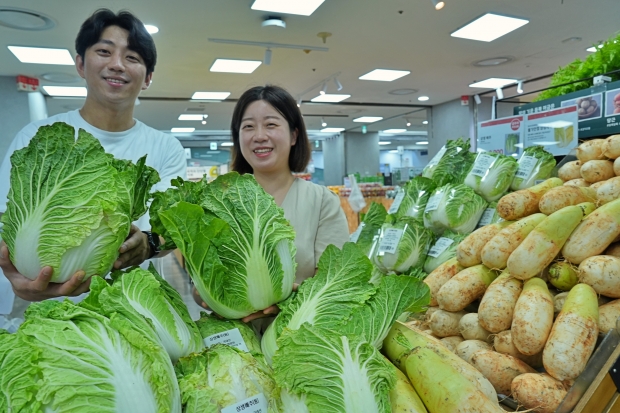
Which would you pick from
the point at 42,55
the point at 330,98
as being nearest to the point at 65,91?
the point at 42,55

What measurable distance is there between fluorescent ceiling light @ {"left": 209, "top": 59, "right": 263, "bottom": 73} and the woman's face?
6954 mm

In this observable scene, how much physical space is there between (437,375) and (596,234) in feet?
3.09

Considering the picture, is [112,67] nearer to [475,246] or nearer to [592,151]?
[475,246]

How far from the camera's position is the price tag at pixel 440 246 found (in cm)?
237

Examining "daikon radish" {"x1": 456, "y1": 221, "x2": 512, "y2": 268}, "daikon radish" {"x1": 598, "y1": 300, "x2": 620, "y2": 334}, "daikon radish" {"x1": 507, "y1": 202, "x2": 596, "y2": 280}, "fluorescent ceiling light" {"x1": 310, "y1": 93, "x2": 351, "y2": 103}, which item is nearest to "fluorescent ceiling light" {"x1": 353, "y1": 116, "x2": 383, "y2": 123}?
"fluorescent ceiling light" {"x1": 310, "y1": 93, "x2": 351, "y2": 103}

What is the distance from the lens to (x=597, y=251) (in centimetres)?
154

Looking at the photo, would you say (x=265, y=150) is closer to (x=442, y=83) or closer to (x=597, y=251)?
(x=597, y=251)

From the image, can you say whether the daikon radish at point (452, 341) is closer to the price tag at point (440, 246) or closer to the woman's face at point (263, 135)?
the price tag at point (440, 246)

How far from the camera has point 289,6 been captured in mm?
5746

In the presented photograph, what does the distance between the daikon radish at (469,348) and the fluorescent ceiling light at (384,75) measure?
29.3 ft

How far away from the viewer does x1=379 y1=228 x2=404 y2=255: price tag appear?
7.71 ft

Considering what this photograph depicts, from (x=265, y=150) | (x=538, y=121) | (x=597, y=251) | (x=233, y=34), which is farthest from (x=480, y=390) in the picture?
(x=233, y=34)

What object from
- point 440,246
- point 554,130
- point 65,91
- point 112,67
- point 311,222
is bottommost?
point 440,246

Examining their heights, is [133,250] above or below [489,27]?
below
